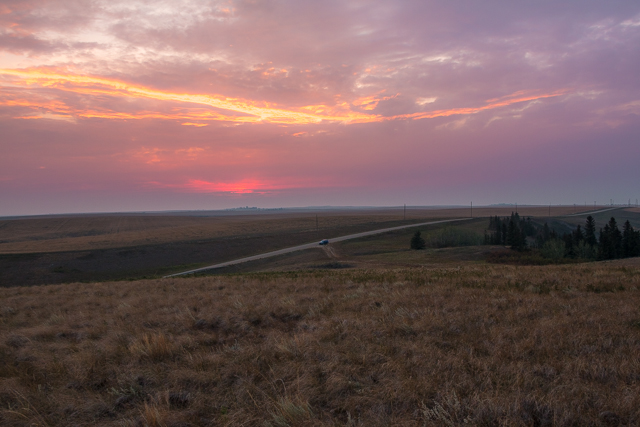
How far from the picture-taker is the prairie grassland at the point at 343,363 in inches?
178

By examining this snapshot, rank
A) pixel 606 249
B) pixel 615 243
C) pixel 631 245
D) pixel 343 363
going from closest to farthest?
pixel 343 363 → pixel 606 249 → pixel 615 243 → pixel 631 245

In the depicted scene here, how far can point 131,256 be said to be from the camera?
2362 inches

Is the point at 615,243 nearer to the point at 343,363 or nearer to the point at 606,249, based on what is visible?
the point at 606,249

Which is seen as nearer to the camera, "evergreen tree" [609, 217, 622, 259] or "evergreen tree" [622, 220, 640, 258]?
"evergreen tree" [609, 217, 622, 259]

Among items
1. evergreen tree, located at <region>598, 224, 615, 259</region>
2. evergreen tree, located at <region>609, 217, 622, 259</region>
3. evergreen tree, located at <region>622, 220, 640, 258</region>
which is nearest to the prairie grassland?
evergreen tree, located at <region>598, 224, 615, 259</region>

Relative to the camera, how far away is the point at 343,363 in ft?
19.8

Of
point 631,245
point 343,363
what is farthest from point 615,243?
point 343,363

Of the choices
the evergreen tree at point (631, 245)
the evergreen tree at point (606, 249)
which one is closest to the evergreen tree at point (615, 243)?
the evergreen tree at point (606, 249)

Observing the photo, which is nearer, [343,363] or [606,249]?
[343,363]

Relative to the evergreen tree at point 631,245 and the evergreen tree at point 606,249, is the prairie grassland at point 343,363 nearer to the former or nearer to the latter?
the evergreen tree at point 606,249

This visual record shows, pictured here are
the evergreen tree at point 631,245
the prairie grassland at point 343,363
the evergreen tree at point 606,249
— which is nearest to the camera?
the prairie grassland at point 343,363

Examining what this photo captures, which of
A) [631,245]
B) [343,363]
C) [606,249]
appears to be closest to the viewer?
[343,363]

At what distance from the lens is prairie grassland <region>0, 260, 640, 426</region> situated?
4531 millimetres

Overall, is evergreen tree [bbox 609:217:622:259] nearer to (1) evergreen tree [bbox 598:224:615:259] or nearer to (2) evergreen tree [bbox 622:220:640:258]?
(1) evergreen tree [bbox 598:224:615:259]
